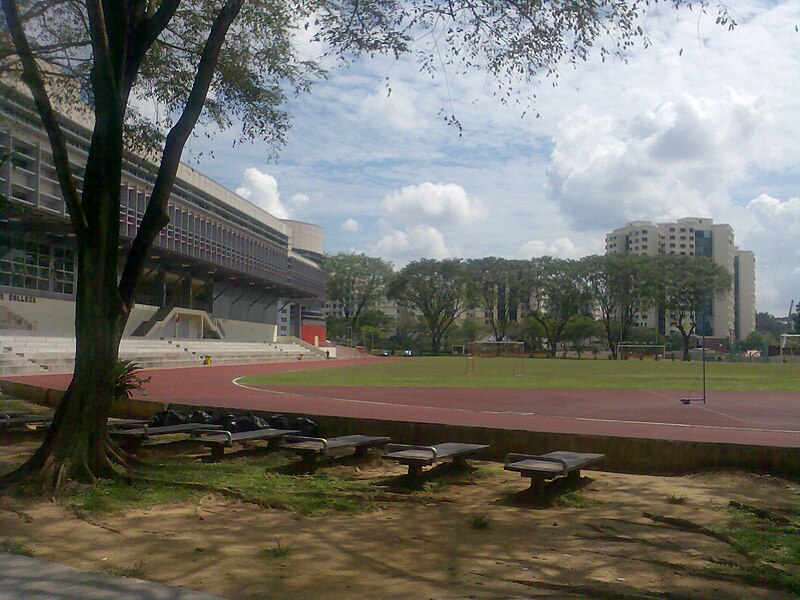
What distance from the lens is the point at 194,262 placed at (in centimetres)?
6062

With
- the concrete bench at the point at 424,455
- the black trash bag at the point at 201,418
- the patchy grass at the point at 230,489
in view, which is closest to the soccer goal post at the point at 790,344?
the black trash bag at the point at 201,418

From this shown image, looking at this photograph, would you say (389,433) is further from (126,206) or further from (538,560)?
(126,206)

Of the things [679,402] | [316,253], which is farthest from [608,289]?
[679,402]

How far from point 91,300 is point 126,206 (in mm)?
44502

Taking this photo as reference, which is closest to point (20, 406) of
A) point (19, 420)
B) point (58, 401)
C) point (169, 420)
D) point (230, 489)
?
point (58, 401)

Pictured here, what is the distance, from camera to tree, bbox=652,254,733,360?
84750mm

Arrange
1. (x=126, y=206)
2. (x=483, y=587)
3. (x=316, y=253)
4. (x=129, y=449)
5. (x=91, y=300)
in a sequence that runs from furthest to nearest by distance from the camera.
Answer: (x=316, y=253) → (x=126, y=206) → (x=129, y=449) → (x=91, y=300) → (x=483, y=587)

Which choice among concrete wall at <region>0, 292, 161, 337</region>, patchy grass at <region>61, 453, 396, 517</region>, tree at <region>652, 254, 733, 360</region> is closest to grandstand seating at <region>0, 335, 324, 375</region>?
concrete wall at <region>0, 292, 161, 337</region>

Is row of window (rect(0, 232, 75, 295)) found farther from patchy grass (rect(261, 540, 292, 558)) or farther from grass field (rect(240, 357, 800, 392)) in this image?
patchy grass (rect(261, 540, 292, 558))

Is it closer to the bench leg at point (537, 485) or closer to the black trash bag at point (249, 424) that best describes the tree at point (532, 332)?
the black trash bag at point (249, 424)

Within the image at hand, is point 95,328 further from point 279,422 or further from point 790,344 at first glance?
point 790,344

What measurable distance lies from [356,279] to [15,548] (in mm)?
109147

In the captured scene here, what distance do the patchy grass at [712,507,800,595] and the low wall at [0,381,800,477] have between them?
153 cm

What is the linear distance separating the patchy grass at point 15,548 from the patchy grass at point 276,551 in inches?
64.6
